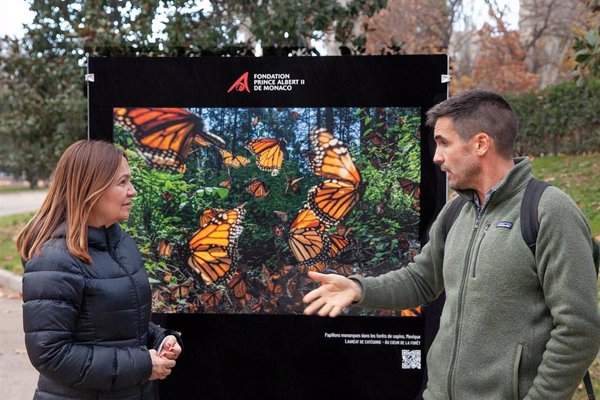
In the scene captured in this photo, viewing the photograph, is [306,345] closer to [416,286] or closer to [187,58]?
[416,286]

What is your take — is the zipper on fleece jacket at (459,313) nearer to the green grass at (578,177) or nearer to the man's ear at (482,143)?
the man's ear at (482,143)

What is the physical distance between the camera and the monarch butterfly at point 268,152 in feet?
13.4

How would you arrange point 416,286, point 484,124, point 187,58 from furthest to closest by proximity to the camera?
point 187,58 < point 416,286 < point 484,124

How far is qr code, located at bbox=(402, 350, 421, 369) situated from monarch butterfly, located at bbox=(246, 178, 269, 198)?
1.14 metres

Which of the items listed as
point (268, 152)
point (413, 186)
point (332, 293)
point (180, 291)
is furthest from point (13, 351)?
point (332, 293)

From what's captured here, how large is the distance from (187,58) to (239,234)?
0.98m

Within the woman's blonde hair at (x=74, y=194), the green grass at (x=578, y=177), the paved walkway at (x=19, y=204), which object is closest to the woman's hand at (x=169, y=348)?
the woman's blonde hair at (x=74, y=194)

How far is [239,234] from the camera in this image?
4.11 meters

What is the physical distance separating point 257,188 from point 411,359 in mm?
1247

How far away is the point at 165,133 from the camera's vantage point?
4.09m

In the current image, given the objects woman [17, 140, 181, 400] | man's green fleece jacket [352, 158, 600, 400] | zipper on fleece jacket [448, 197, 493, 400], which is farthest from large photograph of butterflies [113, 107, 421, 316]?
zipper on fleece jacket [448, 197, 493, 400]

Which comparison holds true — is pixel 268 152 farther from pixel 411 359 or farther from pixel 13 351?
pixel 13 351

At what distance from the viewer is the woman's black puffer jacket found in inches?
104

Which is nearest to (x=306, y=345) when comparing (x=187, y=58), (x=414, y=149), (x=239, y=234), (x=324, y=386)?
(x=324, y=386)
